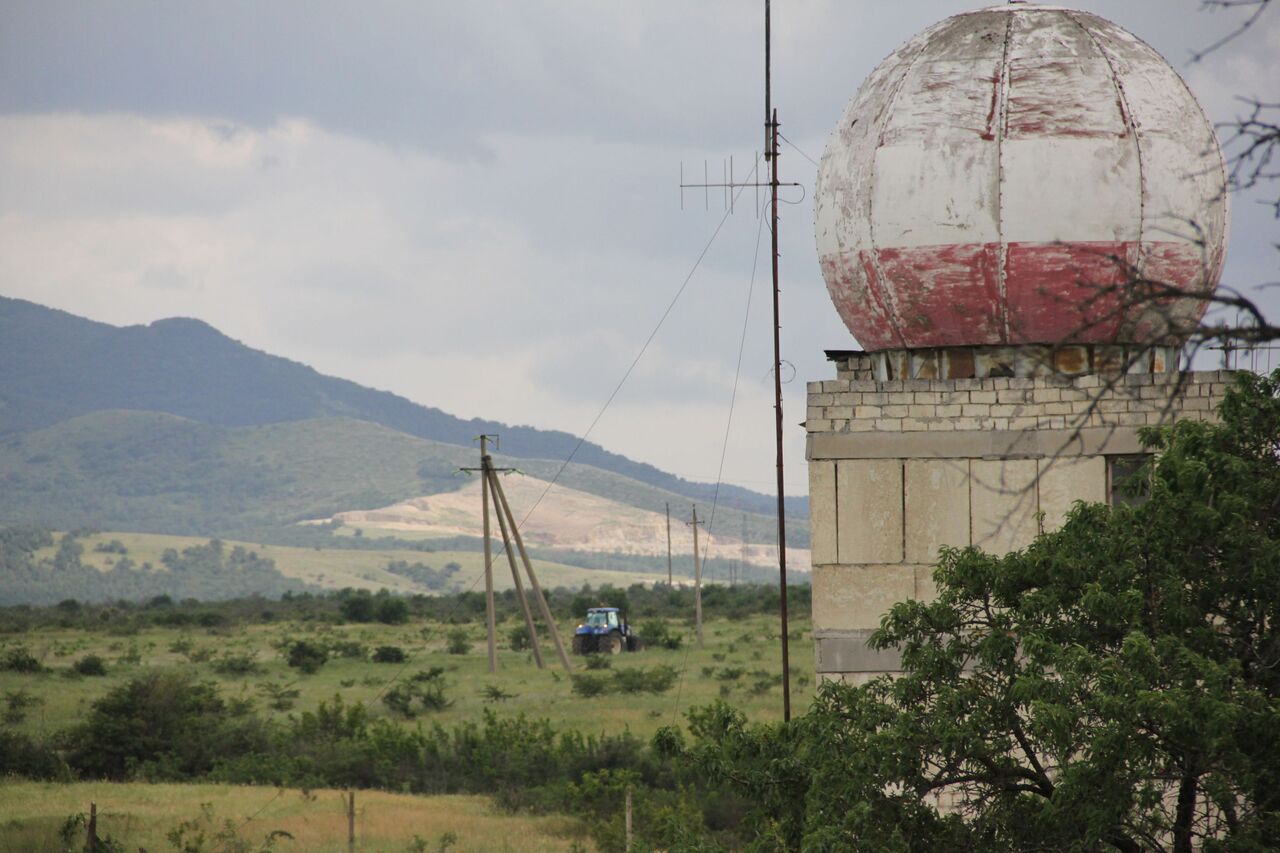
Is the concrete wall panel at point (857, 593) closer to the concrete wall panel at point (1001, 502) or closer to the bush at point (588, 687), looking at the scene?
the concrete wall panel at point (1001, 502)

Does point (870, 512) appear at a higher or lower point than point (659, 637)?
higher

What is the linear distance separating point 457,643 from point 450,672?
9415 mm

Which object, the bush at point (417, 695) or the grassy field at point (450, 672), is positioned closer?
the grassy field at point (450, 672)

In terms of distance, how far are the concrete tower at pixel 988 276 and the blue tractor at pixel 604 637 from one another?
4322 centimetres

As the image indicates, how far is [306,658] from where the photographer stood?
52.4m

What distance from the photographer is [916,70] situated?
569 inches

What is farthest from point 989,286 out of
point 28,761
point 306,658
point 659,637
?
point 659,637

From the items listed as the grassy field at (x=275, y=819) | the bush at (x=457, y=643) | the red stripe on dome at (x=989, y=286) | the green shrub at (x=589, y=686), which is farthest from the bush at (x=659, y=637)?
the red stripe on dome at (x=989, y=286)

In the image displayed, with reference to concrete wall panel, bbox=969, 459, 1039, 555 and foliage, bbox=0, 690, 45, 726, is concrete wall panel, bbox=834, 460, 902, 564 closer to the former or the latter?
concrete wall panel, bbox=969, 459, 1039, 555

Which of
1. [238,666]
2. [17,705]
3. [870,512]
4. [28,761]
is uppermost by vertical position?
[870,512]

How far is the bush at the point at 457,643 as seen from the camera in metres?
58.1

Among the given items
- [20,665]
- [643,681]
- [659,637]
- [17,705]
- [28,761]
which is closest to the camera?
[28,761]

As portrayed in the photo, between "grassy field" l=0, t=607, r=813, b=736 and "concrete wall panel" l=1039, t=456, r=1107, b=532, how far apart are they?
21.8 metres

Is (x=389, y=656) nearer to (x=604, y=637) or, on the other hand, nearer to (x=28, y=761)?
(x=604, y=637)
